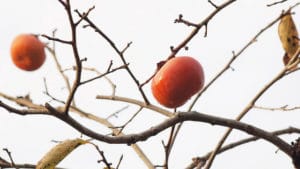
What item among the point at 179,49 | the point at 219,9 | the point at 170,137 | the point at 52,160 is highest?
the point at 219,9

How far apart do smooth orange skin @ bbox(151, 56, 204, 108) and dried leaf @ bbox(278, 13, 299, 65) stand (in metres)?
0.27

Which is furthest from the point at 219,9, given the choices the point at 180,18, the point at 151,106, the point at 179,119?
the point at 179,119

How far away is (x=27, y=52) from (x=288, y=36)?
1.80 m

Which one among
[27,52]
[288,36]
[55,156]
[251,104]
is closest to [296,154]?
[251,104]

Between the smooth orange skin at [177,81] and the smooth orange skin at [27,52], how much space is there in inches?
65.0

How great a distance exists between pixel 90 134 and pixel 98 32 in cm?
43

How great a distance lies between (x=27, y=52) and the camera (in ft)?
9.50

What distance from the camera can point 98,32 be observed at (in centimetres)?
132

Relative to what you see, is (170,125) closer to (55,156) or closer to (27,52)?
(55,156)

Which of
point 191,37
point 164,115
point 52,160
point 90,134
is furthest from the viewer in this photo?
point 164,115

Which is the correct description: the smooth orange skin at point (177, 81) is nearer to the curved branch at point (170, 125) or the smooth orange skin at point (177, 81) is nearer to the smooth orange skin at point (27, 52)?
the curved branch at point (170, 125)

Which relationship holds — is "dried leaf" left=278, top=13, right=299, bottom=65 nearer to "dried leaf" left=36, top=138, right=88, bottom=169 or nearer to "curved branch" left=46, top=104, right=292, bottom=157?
"curved branch" left=46, top=104, right=292, bottom=157

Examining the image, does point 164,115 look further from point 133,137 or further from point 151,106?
point 133,137

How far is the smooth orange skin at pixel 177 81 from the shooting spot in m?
1.34
